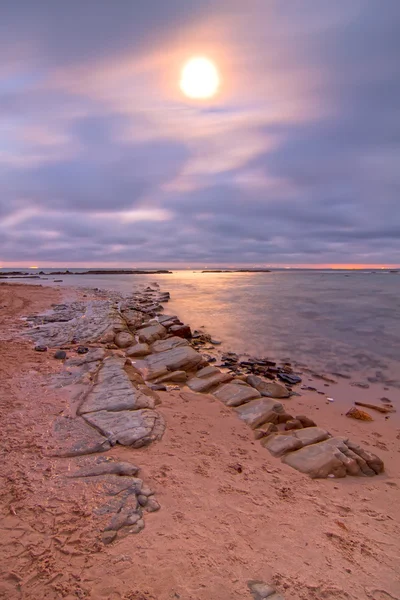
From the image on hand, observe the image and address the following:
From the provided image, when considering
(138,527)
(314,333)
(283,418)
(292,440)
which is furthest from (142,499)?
(314,333)

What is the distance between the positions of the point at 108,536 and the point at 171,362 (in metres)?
5.77

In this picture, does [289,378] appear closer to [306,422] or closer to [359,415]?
[359,415]

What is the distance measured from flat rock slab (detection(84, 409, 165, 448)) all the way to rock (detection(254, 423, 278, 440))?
154cm

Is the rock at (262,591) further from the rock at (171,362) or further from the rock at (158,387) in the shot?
the rock at (171,362)

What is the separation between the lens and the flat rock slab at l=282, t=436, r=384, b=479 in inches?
169

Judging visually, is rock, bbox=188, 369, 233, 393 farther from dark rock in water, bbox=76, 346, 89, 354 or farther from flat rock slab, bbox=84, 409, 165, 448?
dark rock in water, bbox=76, 346, 89, 354

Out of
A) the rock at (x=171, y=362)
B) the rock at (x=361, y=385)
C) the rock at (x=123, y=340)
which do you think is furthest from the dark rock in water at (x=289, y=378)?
the rock at (x=123, y=340)

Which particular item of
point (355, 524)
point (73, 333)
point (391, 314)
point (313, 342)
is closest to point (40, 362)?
point (73, 333)

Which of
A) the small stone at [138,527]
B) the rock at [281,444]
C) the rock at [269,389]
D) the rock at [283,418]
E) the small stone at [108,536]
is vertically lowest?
the rock at [269,389]

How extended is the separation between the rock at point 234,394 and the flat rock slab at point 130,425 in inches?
68.4

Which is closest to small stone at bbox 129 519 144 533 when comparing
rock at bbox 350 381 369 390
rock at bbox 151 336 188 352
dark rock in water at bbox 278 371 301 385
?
dark rock in water at bbox 278 371 301 385

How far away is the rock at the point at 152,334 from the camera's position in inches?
456

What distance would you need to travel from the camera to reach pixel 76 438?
4371 mm

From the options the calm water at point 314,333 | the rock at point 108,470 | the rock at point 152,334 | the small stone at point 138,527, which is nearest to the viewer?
the small stone at point 138,527
